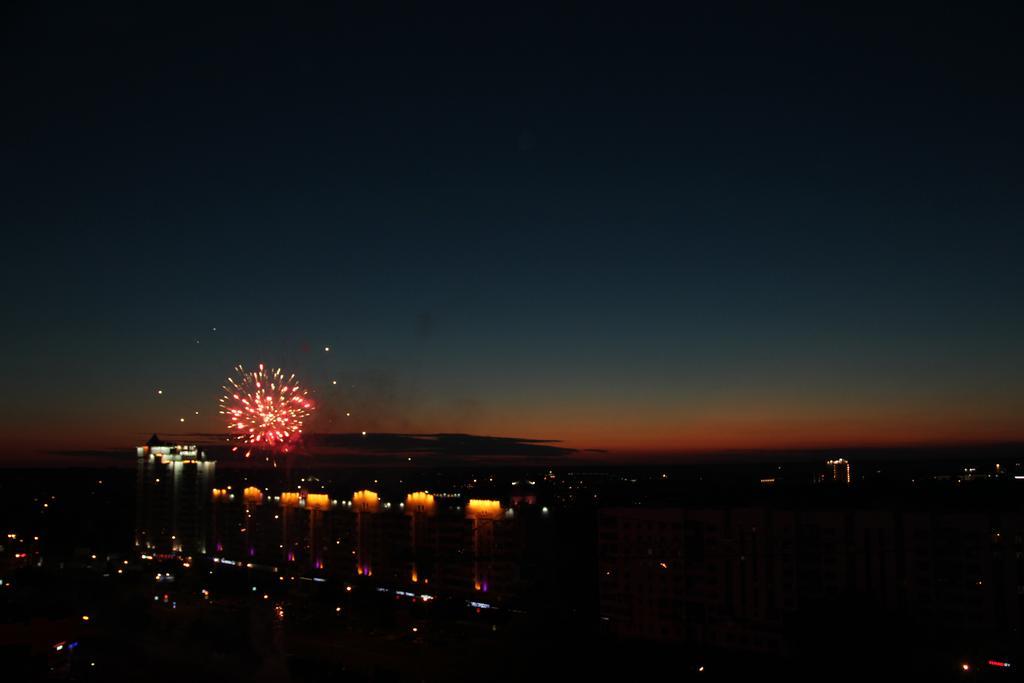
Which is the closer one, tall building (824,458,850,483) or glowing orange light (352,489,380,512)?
glowing orange light (352,489,380,512)

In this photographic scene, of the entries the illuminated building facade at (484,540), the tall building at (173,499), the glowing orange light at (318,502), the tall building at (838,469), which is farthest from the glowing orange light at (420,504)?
the tall building at (838,469)

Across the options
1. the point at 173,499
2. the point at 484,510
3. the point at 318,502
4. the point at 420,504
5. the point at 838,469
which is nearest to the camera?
the point at 484,510

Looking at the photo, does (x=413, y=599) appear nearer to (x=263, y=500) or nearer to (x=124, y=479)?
(x=263, y=500)

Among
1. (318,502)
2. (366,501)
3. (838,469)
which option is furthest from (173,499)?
(838,469)

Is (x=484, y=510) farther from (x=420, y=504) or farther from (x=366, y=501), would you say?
(x=366, y=501)

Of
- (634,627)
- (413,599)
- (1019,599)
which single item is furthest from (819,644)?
(413,599)

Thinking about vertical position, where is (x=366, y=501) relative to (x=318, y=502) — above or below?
above

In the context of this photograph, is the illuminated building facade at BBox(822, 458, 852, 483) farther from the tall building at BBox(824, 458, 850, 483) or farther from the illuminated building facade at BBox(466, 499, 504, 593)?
the illuminated building facade at BBox(466, 499, 504, 593)

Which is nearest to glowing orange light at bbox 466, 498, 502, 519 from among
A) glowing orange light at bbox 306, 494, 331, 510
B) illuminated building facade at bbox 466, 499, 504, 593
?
illuminated building facade at bbox 466, 499, 504, 593
